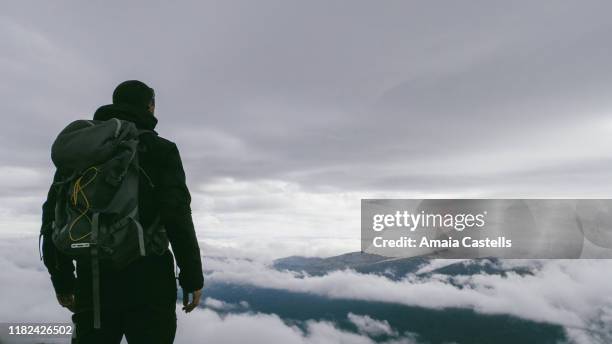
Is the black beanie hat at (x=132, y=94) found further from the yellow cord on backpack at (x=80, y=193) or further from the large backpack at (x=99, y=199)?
the yellow cord on backpack at (x=80, y=193)

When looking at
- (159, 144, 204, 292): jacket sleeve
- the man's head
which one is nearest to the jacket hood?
Answer: the man's head

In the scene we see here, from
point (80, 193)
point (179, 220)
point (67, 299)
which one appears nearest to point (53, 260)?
point (67, 299)

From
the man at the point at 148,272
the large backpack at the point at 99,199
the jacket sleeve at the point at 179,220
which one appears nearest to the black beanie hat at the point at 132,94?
the man at the point at 148,272

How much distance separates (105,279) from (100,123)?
1.45 m

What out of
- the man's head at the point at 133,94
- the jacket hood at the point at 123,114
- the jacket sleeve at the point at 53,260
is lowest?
the jacket sleeve at the point at 53,260

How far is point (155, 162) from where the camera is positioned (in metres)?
4.20

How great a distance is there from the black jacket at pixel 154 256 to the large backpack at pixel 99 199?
0.11 metres

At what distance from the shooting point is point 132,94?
4.53 m

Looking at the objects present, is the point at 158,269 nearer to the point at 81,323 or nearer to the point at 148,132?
the point at 81,323

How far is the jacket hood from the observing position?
4383 mm

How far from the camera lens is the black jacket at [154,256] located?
13.1 ft

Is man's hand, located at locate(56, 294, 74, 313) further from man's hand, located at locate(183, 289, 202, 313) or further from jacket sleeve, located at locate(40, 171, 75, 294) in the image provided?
man's hand, located at locate(183, 289, 202, 313)

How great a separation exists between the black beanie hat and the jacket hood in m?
0.13

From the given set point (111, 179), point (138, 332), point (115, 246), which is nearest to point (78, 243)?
point (115, 246)
